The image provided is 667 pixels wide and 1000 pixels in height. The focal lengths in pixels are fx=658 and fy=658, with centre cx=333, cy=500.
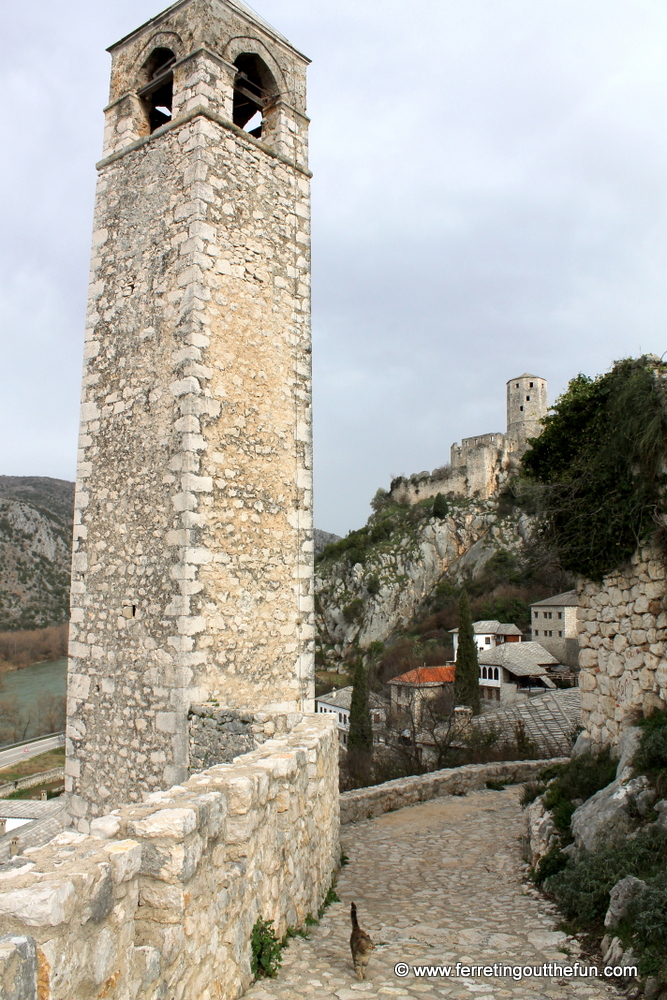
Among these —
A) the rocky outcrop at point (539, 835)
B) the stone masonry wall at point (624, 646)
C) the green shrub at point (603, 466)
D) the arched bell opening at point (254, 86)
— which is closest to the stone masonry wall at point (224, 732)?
the rocky outcrop at point (539, 835)

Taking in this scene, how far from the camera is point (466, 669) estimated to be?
31.6 m

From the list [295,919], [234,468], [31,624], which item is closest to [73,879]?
[295,919]

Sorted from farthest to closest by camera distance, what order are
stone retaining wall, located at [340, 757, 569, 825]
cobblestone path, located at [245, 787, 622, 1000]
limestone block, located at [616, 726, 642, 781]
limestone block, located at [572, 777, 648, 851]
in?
stone retaining wall, located at [340, 757, 569, 825] → limestone block, located at [616, 726, 642, 781] → limestone block, located at [572, 777, 648, 851] → cobblestone path, located at [245, 787, 622, 1000]

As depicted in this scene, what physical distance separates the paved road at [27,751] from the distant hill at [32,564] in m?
19.4

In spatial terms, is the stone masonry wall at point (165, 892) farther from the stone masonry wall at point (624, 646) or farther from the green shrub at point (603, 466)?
the green shrub at point (603, 466)

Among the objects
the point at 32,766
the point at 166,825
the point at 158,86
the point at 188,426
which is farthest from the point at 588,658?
the point at 32,766

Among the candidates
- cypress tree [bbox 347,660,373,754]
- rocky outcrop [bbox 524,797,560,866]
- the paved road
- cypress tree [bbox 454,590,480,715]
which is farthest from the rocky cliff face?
rocky outcrop [bbox 524,797,560,866]

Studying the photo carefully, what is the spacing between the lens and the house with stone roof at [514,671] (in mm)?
34594

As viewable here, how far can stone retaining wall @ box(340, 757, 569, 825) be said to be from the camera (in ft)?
30.7

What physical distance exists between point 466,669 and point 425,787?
2209 cm

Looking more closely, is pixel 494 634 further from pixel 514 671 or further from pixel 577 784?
pixel 577 784

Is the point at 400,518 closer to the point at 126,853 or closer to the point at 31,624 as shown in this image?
the point at 31,624

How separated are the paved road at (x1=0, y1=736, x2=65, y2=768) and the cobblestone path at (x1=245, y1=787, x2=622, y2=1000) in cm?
3912

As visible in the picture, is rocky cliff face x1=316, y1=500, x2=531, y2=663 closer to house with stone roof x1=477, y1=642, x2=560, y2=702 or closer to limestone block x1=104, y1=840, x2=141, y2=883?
house with stone roof x1=477, y1=642, x2=560, y2=702
